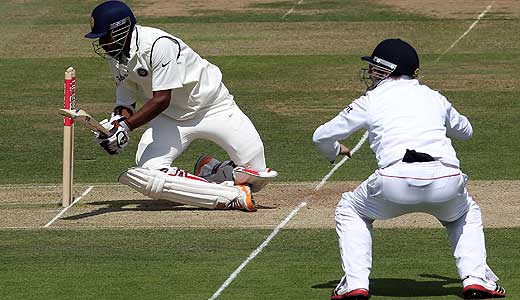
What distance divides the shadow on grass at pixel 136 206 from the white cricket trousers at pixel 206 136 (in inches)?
14.9

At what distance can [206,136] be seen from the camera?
11.1 m

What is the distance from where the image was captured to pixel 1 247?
A: 382 inches

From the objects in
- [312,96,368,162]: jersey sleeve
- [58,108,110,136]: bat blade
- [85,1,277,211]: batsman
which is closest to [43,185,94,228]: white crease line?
[85,1,277,211]: batsman

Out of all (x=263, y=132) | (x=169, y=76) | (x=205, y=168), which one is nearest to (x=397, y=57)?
(x=169, y=76)

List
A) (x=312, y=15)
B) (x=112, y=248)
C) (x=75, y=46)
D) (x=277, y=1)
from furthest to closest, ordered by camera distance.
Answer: (x=277, y=1), (x=312, y=15), (x=75, y=46), (x=112, y=248)

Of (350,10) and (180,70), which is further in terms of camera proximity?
(350,10)

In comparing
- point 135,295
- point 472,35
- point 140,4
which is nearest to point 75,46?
point 140,4

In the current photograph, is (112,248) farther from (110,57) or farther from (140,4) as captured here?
(140,4)

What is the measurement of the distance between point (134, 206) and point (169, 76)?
1.23 m

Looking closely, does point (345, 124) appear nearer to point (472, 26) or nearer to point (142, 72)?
point (142, 72)

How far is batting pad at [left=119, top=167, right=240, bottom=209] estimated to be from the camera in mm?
10773

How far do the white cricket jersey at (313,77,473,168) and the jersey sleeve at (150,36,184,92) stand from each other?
2.66 metres

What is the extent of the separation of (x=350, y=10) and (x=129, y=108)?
44.1 ft

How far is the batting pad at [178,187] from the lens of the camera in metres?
10.8
